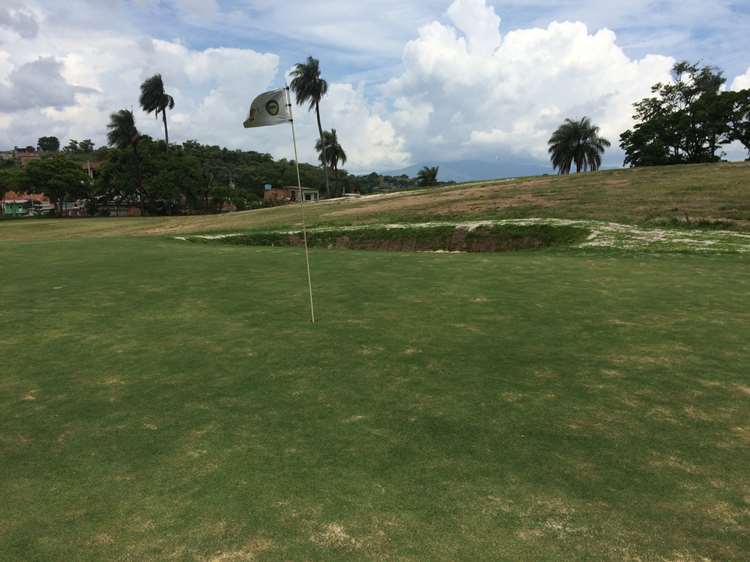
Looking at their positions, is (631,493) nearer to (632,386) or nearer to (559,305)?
(632,386)

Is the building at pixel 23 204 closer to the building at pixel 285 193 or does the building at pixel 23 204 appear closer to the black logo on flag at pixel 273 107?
the building at pixel 285 193

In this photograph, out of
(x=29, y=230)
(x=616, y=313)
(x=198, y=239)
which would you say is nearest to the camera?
(x=616, y=313)

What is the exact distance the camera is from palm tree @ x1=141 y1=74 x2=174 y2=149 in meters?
85.4

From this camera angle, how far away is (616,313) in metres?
10.2

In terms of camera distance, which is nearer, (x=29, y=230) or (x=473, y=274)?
(x=473, y=274)

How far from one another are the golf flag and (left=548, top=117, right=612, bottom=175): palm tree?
277ft

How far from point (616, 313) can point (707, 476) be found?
19.7ft

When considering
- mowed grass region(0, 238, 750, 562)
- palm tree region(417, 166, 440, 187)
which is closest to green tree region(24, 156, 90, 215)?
palm tree region(417, 166, 440, 187)

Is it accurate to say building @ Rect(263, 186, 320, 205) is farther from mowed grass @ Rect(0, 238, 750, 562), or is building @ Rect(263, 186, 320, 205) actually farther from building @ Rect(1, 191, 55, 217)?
mowed grass @ Rect(0, 238, 750, 562)

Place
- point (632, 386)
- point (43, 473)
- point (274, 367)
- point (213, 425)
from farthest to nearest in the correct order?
point (274, 367), point (632, 386), point (213, 425), point (43, 473)

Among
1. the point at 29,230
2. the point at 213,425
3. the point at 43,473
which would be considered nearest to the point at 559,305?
the point at 213,425

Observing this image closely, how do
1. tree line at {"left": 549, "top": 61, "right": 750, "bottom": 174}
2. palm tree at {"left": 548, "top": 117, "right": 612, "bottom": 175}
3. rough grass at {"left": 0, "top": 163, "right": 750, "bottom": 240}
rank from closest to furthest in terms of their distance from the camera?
rough grass at {"left": 0, "top": 163, "right": 750, "bottom": 240} → tree line at {"left": 549, "top": 61, "right": 750, "bottom": 174} → palm tree at {"left": 548, "top": 117, "right": 612, "bottom": 175}

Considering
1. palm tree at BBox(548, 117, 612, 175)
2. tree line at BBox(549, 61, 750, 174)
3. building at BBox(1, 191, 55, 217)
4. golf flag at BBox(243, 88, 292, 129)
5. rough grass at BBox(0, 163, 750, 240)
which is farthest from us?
building at BBox(1, 191, 55, 217)

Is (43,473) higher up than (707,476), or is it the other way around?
(43,473)
